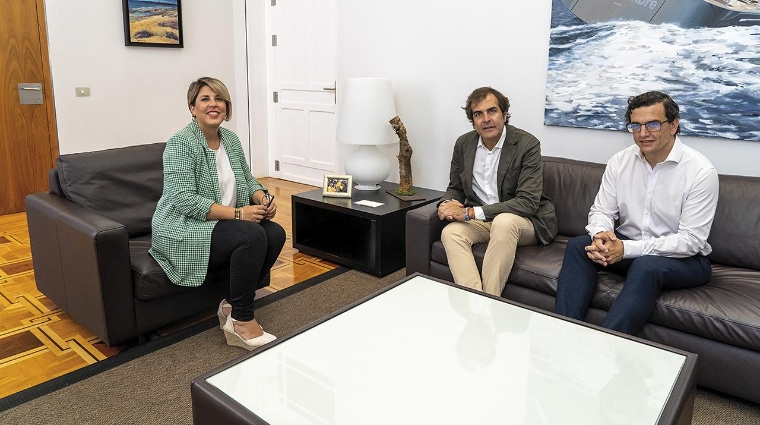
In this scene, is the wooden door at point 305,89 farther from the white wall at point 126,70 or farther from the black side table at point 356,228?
the black side table at point 356,228

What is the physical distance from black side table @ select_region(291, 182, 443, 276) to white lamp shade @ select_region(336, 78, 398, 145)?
→ 362mm

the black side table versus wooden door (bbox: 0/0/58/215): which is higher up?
wooden door (bbox: 0/0/58/215)

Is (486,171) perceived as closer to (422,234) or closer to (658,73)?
(422,234)

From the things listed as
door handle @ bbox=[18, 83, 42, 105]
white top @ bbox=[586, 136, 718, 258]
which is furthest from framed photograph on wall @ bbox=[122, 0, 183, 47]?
white top @ bbox=[586, 136, 718, 258]

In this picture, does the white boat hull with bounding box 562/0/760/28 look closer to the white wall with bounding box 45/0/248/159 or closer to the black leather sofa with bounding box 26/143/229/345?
the black leather sofa with bounding box 26/143/229/345

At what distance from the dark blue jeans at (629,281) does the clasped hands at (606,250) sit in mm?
34

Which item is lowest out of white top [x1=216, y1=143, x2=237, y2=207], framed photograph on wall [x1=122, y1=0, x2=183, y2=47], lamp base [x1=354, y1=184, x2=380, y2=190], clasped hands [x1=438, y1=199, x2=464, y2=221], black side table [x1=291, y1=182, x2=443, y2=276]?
black side table [x1=291, y1=182, x2=443, y2=276]

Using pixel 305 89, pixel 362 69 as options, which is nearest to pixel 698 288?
pixel 362 69

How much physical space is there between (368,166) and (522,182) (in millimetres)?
1142

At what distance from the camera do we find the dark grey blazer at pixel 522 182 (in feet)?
8.58

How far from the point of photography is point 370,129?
345 cm

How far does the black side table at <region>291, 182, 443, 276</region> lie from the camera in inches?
124

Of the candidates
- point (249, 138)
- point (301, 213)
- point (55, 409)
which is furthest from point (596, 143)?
point (249, 138)

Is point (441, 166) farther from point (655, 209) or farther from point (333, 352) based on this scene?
point (333, 352)
